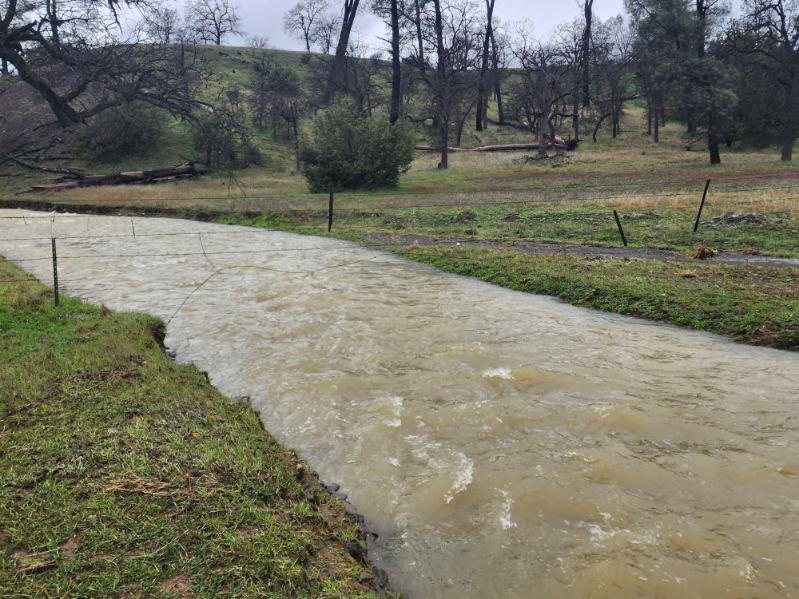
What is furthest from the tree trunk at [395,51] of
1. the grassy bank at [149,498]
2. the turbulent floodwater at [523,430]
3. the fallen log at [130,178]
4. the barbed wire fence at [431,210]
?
the grassy bank at [149,498]

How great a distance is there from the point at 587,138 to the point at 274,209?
3714cm

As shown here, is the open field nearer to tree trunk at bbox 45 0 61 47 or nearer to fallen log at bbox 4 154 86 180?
fallen log at bbox 4 154 86 180

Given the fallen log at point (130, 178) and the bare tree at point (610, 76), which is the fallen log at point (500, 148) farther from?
the fallen log at point (130, 178)

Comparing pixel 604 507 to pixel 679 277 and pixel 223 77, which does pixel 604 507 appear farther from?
pixel 223 77

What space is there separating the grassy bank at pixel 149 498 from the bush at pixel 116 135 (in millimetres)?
39660

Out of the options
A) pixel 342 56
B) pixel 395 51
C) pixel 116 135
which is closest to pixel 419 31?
pixel 395 51

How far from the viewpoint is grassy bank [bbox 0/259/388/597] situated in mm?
2924

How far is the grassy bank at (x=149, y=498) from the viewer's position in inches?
115

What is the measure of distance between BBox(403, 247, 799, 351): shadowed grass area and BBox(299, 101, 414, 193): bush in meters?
18.2

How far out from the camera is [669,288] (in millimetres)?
9750

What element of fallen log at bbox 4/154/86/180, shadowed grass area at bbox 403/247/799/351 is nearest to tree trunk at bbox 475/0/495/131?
fallen log at bbox 4/154/86/180

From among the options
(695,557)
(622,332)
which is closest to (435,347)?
(622,332)

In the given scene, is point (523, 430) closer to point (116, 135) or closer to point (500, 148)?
point (116, 135)

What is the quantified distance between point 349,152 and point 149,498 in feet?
92.2
